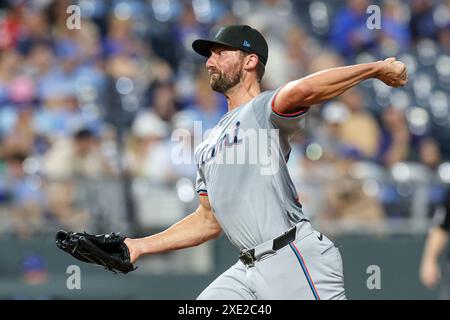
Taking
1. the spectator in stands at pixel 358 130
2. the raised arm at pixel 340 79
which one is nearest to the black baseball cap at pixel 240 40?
the raised arm at pixel 340 79

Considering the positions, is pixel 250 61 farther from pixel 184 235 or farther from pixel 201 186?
pixel 184 235

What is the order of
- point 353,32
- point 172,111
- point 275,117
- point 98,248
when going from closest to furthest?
point 275,117, point 98,248, point 172,111, point 353,32

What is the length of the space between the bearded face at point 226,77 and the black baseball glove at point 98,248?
0.97 metres

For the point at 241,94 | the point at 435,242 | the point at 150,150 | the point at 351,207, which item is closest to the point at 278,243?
the point at 241,94

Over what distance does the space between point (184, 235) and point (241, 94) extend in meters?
0.86

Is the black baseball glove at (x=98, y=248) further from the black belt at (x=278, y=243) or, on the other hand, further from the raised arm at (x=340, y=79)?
the raised arm at (x=340, y=79)

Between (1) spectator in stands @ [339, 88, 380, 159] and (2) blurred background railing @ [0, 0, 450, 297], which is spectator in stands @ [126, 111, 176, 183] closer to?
(2) blurred background railing @ [0, 0, 450, 297]

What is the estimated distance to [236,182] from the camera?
4.61 m

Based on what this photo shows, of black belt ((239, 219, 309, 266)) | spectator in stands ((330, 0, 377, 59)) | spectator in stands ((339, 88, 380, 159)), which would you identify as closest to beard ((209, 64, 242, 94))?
black belt ((239, 219, 309, 266))

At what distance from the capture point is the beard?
487cm

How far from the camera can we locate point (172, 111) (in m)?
10.0

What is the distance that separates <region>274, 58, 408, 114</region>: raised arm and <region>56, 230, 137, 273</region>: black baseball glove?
1283mm

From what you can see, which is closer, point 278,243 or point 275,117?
point 275,117

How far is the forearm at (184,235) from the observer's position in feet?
16.4
